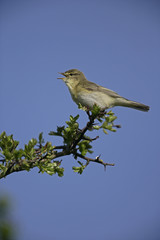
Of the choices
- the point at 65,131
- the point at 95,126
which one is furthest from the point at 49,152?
the point at 95,126

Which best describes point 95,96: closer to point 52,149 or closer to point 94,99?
point 94,99

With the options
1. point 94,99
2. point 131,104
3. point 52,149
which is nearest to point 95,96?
point 94,99

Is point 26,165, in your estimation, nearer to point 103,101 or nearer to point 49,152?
point 49,152

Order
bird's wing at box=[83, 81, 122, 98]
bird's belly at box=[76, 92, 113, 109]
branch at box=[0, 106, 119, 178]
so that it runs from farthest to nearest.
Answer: bird's wing at box=[83, 81, 122, 98]
bird's belly at box=[76, 92, 113, 109]
branch at box=[0, 106, 119, 178]

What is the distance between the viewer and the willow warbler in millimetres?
6465

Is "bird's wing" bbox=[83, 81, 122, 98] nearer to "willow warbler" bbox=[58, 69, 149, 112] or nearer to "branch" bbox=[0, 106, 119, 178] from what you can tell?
"willow warbler" bbox=[58, 69, 149, 112]

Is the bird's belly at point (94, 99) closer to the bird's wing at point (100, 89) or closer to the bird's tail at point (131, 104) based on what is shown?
the bird's wing at point (100, 89)

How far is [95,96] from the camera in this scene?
21.5 feet

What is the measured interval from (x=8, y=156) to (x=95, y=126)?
47.0 inches

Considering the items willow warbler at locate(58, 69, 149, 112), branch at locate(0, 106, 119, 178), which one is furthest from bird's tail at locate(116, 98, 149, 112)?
branch at locate(0, 106, 119, 178)

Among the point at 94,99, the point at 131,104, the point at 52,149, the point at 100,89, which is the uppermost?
the point at 100,89

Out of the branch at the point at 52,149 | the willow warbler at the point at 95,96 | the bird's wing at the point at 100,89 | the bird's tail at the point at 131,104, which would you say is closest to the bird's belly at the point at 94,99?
the willow warbler at the point at 95,96

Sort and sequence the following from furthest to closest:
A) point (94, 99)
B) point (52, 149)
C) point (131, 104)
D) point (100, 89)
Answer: point (100, 89), point (131, 104), point (94, 99), point (52, 149)

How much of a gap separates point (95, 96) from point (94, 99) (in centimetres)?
10
